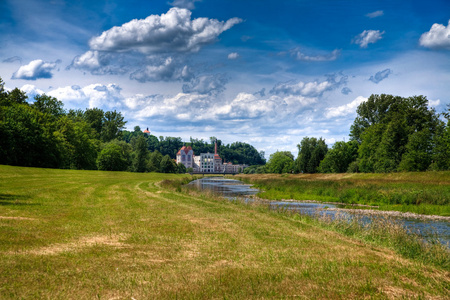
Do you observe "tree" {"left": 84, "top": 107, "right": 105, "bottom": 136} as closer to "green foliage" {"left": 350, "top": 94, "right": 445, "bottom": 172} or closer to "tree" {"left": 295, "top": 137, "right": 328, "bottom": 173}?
"tree" {"left": 295, "top": 137, "right": 328, "bottom": 173}

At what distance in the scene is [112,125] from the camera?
423 feet

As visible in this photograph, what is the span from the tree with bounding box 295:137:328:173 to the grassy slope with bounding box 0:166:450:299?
101 metres

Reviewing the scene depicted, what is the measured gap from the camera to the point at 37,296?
681 centimetres

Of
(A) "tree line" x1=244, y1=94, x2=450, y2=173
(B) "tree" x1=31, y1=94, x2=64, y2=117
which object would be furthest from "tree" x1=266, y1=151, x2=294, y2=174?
(B) "tree" x1=31, y1=94, x2=64, y2=117

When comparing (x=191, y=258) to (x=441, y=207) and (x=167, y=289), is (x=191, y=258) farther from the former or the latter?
(x=441, y=207)

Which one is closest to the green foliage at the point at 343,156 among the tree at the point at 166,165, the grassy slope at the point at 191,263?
the tree at the point at 166,165

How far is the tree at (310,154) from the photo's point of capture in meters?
114

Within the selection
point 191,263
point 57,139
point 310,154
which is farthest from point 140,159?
point 191,263

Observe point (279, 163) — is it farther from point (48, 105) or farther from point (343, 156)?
point (48, 105)

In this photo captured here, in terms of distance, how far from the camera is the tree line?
209ft

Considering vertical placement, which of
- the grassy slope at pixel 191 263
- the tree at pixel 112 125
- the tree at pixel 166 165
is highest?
the tree at pixel 112 125

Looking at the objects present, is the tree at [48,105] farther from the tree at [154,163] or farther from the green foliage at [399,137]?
the green foliage at [399,137]

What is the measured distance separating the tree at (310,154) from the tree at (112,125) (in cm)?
6377

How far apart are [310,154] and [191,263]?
4451 inches
